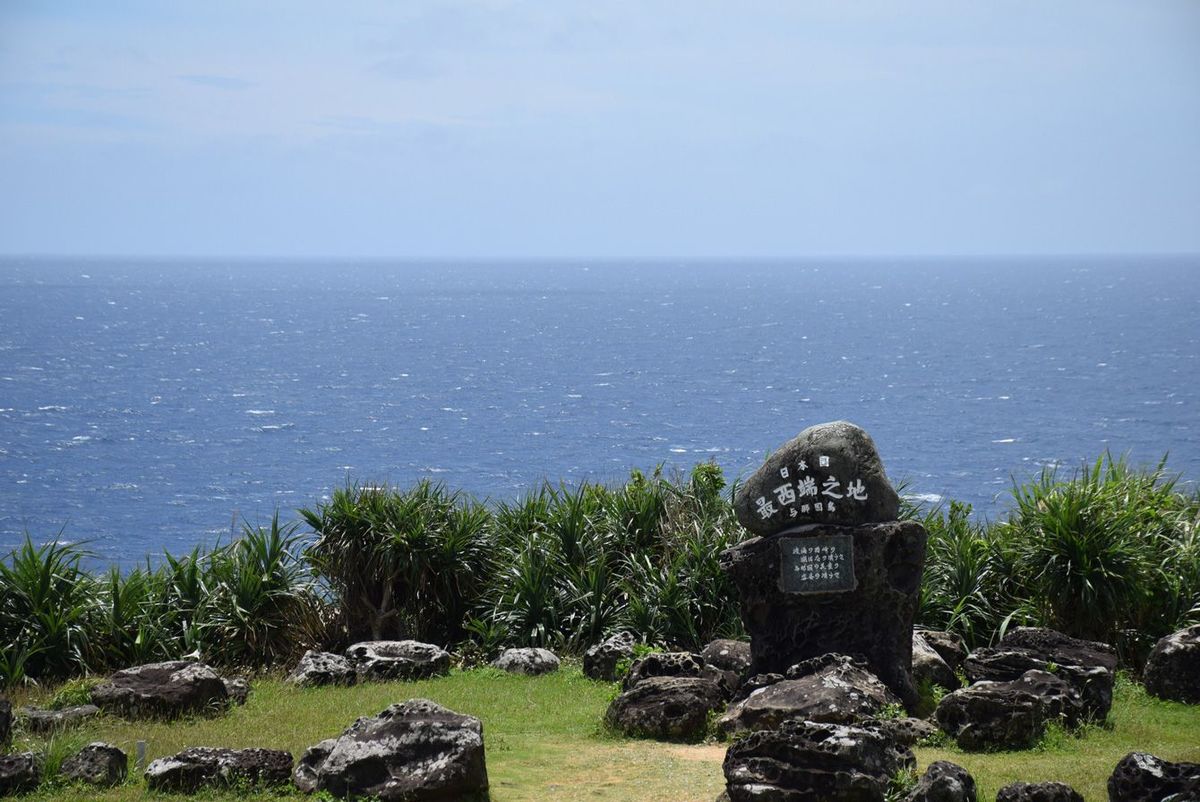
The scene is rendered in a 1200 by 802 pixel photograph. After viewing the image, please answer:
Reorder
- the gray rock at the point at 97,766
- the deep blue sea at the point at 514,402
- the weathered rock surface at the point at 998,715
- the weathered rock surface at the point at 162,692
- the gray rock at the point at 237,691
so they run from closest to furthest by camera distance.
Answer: the gray rock at the point at 97,766
the weathered rock surface at the point at 998,715
the weathered rock surface at the point at 162,692
the gray rock at the point at 237,691
the deep blue sea at the point at 514,402

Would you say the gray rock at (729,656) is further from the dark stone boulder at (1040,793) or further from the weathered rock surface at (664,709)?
the dark stone boulder at (1040,793)

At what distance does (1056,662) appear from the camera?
11.6m

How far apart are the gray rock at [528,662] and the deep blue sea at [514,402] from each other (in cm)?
413

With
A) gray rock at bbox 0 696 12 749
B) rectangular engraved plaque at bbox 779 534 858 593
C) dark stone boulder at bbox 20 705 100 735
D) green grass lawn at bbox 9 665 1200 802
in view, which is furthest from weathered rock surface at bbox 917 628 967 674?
gray rock at bbox 0 696 12 749

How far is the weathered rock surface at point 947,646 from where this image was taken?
42.8ft

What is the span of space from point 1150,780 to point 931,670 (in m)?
4.19

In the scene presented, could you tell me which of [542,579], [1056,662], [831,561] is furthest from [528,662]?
[1056,662]

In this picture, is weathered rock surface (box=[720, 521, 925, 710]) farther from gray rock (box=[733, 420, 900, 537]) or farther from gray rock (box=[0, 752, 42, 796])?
gray rock (box=[0, 752, 42, 796])

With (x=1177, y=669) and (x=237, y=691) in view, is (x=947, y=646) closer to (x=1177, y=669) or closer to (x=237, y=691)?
(x=1177, y=669)

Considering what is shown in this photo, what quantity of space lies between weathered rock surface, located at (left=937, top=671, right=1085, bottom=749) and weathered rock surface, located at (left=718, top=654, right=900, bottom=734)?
0.54 metres

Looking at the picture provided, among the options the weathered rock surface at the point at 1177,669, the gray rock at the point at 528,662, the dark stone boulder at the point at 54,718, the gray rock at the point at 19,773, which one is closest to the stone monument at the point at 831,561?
the weathered rock surface at the point at 1177,669

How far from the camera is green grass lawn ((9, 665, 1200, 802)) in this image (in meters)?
9.27

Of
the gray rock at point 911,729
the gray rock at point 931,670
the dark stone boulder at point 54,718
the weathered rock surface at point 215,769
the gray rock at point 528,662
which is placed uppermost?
the weathered rock surface at point 215,769

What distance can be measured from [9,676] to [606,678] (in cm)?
583
